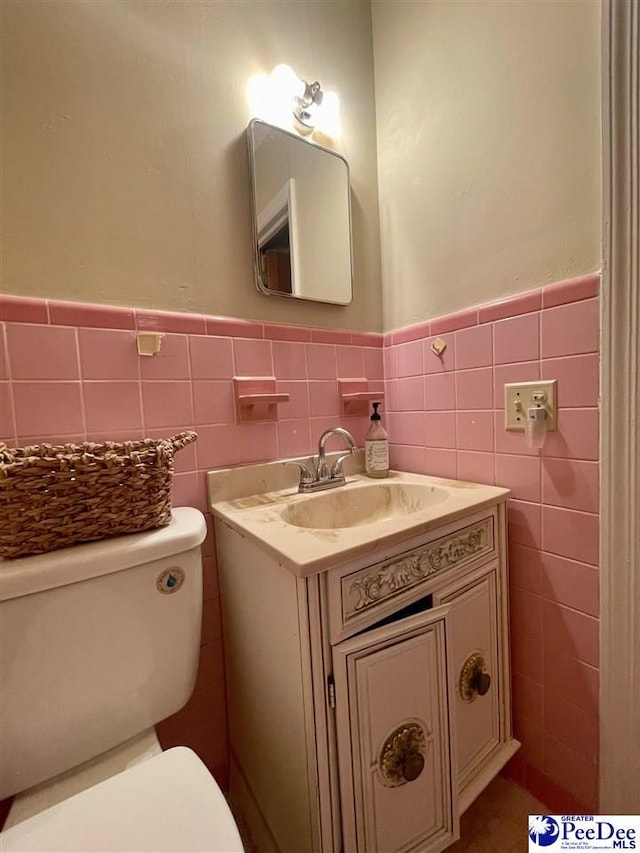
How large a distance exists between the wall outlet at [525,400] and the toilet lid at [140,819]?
91cm

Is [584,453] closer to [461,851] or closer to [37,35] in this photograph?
[461,851]

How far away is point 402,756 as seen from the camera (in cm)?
63

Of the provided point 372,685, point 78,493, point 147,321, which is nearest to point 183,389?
point 147,321

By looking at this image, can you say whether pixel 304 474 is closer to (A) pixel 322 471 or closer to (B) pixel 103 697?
(A) pixel 322 471

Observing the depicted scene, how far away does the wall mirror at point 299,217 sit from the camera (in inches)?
38.0

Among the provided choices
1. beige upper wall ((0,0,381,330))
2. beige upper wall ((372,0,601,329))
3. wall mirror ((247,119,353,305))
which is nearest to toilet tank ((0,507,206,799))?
beige upper wall ((0,0,381,330))

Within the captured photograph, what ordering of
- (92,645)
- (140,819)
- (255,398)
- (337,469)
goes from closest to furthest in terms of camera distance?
1. (140,819)
2. (92,645)
3. (255,398)
4. (337,469)

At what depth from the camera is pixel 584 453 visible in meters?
0.76

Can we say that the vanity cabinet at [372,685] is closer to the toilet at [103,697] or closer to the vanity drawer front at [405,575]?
the vanity drawer front at [405,575]

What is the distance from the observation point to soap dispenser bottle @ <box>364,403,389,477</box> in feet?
3.57

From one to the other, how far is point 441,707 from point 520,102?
1331mm

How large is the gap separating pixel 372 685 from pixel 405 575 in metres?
0.19

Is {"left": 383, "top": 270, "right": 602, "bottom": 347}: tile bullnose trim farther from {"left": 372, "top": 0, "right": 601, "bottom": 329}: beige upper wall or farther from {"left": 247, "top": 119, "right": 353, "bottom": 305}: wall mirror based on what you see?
{"left": 247, "top": 119, "right": 353, "bottom": 305}: wall mirror

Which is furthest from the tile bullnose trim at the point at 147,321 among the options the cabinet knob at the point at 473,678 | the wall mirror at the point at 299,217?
the cabinet knob at the point at 473,678
